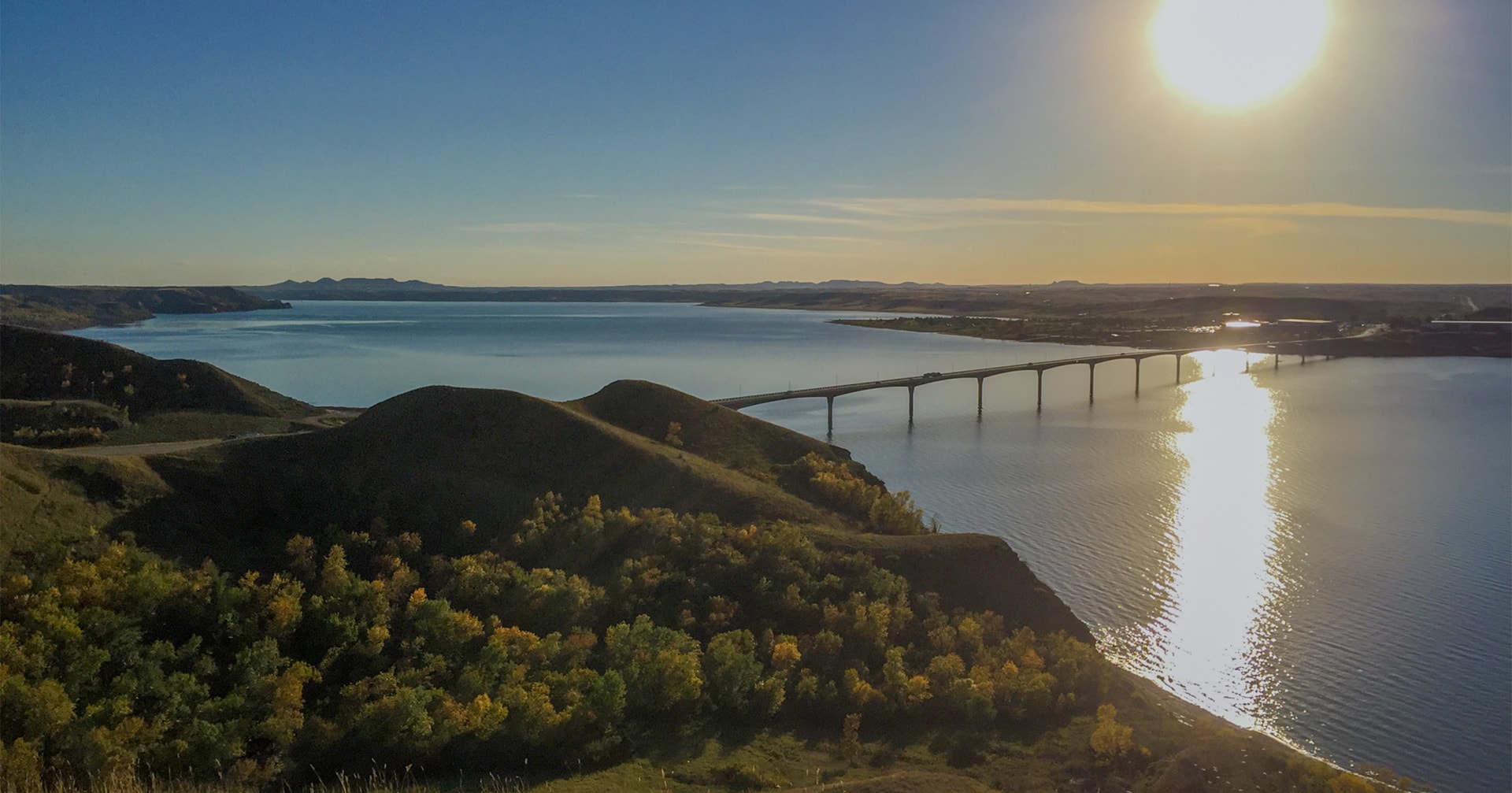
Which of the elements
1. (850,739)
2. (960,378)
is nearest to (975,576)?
(850,739)

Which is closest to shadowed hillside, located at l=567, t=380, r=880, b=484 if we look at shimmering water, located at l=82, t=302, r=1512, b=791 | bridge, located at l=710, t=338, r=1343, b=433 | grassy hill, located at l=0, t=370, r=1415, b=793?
grassy hill, located at l=0, t=370, r=1415, b=793

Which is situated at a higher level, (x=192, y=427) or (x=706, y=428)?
(x=706, y=428)

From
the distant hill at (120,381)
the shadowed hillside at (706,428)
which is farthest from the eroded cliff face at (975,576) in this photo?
the distant hill at (120,381)

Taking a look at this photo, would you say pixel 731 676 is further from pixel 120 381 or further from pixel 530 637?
pixel 120 381

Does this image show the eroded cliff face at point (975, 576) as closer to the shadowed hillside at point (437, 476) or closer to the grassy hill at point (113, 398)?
the shadowed hillside at point (437, 476)

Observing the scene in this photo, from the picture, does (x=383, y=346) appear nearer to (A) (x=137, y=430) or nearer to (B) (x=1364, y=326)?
(A) (x=137, y=430)

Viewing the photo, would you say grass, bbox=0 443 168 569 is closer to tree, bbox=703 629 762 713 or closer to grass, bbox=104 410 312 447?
grass, bbox=104 410 312 447
